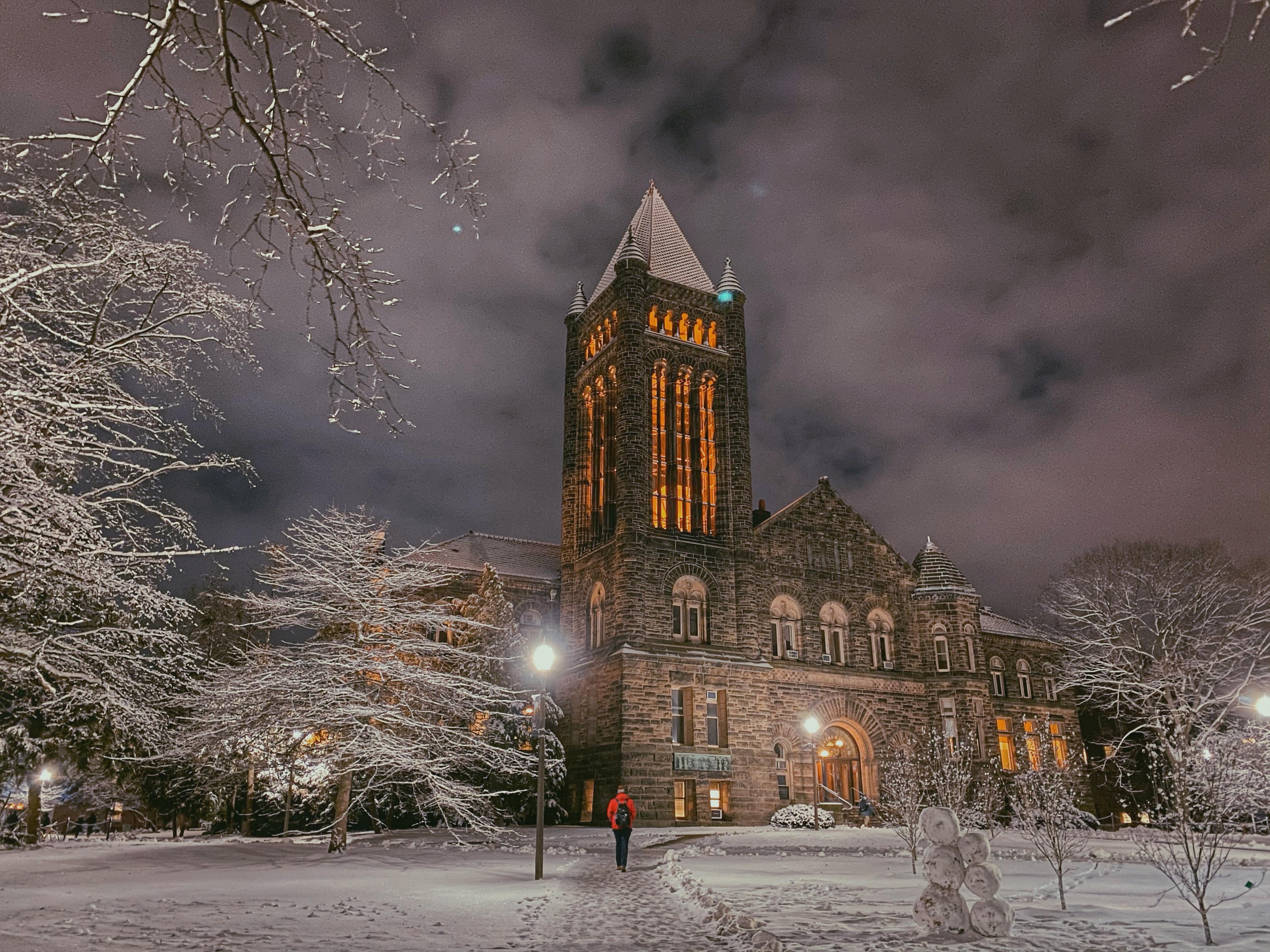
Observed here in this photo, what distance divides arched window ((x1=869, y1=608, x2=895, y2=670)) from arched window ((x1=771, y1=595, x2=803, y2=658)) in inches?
159

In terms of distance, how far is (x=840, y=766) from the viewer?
121 feet

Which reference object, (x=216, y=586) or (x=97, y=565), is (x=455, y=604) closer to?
(x=216, y=586)

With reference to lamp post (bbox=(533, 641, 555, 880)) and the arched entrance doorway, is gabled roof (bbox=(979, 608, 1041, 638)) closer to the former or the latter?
the arched entrance doorway

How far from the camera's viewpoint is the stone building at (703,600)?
107 ft

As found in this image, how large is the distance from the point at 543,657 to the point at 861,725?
26.3 m

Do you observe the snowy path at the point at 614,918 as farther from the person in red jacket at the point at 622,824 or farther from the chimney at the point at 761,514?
the chimney at the point at 761,514

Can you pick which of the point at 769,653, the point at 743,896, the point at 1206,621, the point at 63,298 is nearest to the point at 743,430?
the point at 769,653

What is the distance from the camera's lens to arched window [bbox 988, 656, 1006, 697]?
1781 inches

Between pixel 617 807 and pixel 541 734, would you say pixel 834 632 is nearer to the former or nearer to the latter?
pixel 617 807

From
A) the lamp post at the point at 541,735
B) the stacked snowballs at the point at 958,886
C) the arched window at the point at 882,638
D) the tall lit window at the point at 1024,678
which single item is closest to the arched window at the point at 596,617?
the arched window at the point at 882,638

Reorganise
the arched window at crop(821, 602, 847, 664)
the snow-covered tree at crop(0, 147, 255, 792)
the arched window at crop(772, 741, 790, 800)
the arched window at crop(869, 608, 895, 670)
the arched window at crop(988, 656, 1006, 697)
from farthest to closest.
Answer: the arched window at crop(988, 656, 1006, 697)
the arched window at crop(869, 608, 895, 670)
the arched window at crop(821, 602, 847, 664)
the arched window at crop(772, 741, 790, 800)
the snow-covered tree at crop(0, 147, 255, 792)

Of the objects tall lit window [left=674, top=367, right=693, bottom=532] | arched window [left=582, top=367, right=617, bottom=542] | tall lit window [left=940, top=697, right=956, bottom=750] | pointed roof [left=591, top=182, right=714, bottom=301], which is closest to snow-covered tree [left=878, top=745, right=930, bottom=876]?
tall lit window [left=940, top=697, right=956, bottom=750]

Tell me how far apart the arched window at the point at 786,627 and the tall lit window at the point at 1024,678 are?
55.9 feet

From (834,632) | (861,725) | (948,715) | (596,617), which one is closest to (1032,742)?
(948,715)
